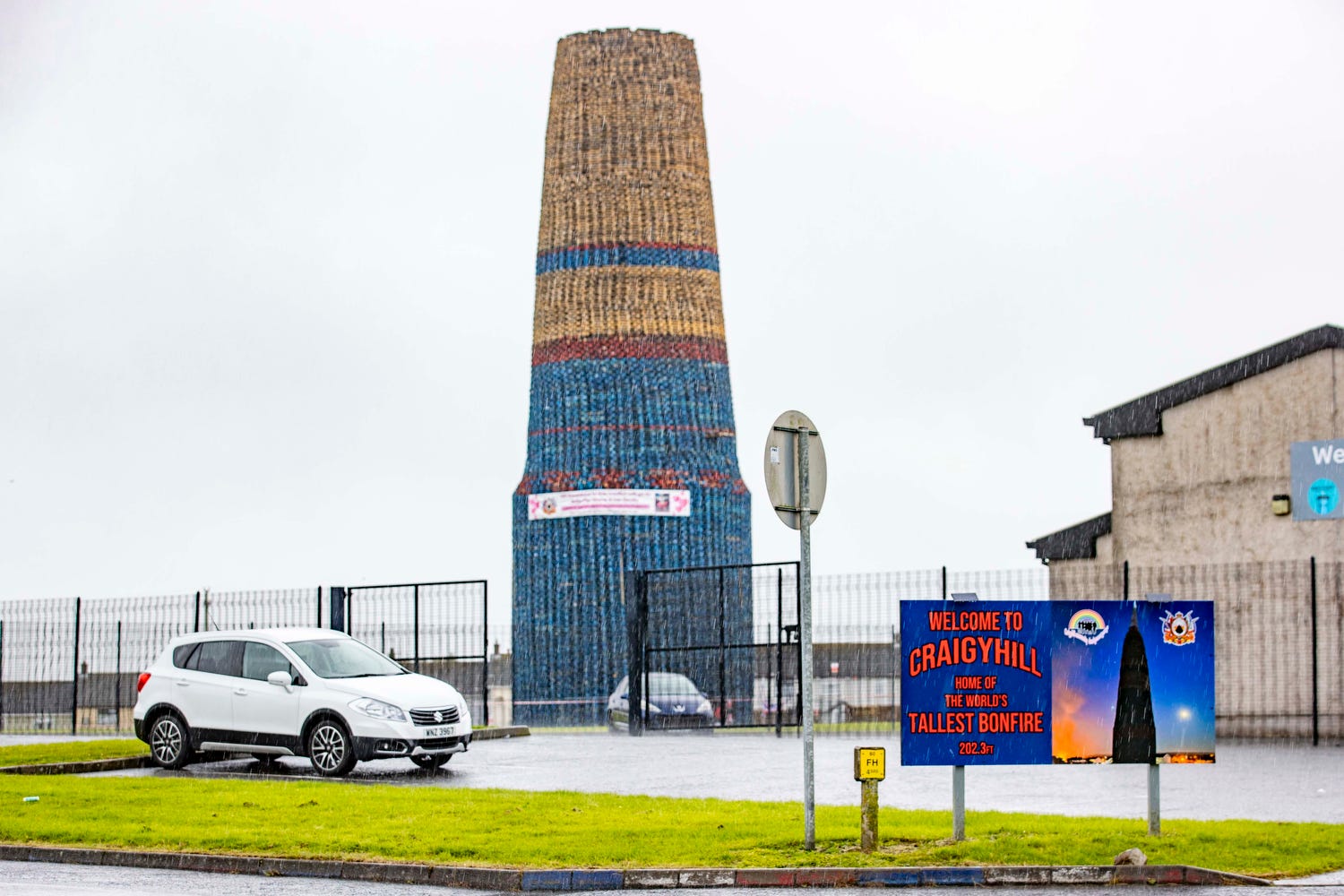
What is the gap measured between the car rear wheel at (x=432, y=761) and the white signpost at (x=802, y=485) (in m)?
9.16

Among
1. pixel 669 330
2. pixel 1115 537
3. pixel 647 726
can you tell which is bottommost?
pixel 647 726

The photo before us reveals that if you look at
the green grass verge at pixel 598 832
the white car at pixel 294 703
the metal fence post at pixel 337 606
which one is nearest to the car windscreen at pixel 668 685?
the metal fence post at pixel 337 606

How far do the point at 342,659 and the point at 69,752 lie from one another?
16.0ft

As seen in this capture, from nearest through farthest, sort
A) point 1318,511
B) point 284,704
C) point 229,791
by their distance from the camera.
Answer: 1. point 229,791
2. point 284,704
3. point 1318,511

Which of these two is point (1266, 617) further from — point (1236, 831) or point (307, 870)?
point (307, 870)

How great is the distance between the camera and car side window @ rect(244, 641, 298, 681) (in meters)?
22.7

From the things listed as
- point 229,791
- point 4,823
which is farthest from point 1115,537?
point 4,823

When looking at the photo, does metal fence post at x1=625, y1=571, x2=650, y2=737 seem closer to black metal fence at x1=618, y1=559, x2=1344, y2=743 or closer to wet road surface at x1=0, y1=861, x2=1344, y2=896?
black metal fence at x1=618, y1=559, x2=1344, y2=743

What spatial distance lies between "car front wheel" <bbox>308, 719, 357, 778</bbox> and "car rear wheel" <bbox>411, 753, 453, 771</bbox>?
31.0 inches

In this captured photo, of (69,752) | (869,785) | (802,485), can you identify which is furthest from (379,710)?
(869,785)

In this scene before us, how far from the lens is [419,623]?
105 feet

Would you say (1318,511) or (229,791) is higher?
(1318,511)

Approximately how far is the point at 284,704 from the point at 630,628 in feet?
32.6

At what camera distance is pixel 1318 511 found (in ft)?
93.8
